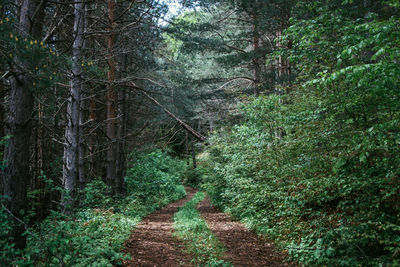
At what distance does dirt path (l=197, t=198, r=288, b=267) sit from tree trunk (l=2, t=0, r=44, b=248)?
387cm

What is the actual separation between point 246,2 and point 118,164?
356 inches

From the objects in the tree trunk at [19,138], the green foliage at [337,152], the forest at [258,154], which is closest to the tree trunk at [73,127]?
the forest at [258,154]

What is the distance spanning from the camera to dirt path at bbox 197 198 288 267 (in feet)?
18.1

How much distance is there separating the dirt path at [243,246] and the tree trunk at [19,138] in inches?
152

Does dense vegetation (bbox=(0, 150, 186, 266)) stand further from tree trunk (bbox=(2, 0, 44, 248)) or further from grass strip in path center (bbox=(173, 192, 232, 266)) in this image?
grass strip in path center (bbox=(173, 192, 232, 266))

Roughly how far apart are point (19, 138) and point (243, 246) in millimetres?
5253

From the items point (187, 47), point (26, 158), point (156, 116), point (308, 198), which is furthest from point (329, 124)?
point (156, 116)

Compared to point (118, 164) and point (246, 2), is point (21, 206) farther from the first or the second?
point (246, 2)

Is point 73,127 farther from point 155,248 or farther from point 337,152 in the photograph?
point 337,152

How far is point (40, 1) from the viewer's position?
4398mm

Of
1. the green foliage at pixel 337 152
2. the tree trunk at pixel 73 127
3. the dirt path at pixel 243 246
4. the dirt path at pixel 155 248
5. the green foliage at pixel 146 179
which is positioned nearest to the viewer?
the green foliage at pixel 337 152

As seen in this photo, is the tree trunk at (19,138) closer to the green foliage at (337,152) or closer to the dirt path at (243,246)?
the dirt path at (243,246)

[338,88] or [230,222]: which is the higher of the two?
[338,88]

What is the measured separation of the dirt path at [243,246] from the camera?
5523mm
